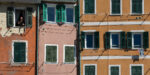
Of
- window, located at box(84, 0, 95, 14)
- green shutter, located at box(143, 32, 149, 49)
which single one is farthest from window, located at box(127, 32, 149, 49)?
window, located at box(84, 0, 95, 14)

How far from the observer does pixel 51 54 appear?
92.8 feet

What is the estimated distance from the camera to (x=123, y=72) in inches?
1136

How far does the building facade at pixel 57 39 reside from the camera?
92.7 feet

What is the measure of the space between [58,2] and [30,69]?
6.54 m

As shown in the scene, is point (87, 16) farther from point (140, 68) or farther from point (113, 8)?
point (140, 68)

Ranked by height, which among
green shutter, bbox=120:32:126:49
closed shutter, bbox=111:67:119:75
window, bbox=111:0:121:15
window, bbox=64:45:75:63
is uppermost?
window, bbox=111:0:121:15

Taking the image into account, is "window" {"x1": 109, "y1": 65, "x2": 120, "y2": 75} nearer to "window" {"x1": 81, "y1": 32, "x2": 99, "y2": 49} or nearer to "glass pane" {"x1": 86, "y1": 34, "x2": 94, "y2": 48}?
"window" {"x1": 81, "y1": 32, "x2": 99, "y2": 49}

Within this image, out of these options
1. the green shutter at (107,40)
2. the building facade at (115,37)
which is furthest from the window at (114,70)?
the green shutter at (107,40)

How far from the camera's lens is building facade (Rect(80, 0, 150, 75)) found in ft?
94.7

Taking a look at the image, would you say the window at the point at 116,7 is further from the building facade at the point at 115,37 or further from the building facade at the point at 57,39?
the building facade at the point at 57,39

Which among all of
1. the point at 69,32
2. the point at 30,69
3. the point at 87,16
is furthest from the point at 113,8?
the point at 30,69

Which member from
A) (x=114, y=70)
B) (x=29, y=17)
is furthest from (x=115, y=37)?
(x=29, y=17)

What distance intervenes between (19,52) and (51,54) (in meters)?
2.82

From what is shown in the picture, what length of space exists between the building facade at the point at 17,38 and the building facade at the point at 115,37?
4.61 meters
